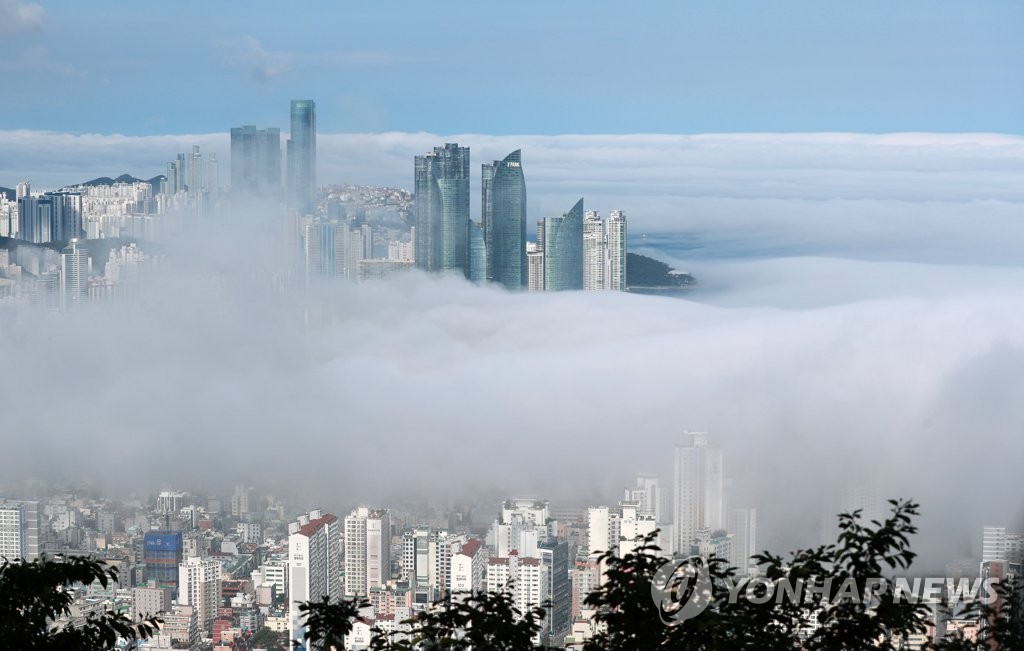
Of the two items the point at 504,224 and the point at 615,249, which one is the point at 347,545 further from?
the point at 615,249

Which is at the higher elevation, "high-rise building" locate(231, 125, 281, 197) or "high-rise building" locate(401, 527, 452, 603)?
"high-rise building" locate(231, 125, 281, 197)

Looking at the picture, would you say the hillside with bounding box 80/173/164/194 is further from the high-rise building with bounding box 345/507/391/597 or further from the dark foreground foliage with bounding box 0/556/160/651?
the dark foreground foliage with bounding box 0/556/160/651

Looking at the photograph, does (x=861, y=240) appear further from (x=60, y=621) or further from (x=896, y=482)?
(x=60, y=621)

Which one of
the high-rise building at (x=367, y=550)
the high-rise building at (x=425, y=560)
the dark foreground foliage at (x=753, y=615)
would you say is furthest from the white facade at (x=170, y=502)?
the dark foreground foliage at (x=753, y=615)

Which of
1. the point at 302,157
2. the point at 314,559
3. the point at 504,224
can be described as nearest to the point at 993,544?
the point at 314,559

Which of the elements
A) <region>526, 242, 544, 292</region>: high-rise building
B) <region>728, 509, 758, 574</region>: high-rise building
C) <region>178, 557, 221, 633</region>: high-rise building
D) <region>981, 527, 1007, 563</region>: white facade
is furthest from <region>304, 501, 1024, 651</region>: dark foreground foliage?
<region>526, 242, 544, 292</region>: high-rise building

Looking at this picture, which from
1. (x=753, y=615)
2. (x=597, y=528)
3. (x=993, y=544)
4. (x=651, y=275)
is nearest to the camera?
(x=753, y=615)
